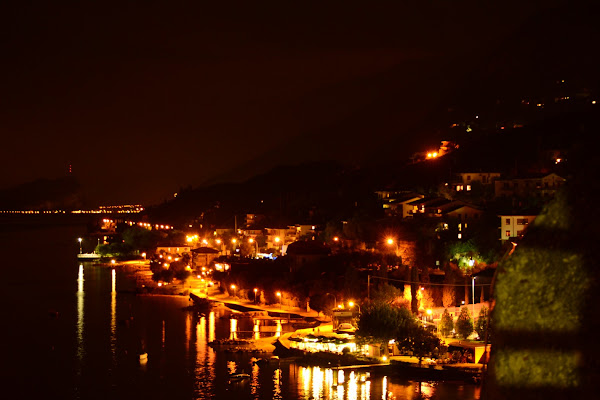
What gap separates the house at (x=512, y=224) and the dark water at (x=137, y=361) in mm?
5267

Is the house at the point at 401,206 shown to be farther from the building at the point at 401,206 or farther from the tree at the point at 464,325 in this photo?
the tree at the point at 464,325

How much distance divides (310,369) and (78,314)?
725 cm

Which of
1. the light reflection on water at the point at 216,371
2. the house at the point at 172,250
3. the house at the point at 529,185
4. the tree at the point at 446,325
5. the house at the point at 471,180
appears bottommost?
the light reflection on water at the point at 216,371

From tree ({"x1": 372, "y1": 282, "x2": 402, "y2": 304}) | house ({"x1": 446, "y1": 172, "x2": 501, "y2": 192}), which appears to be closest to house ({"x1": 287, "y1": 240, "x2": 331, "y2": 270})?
tree ({"x1": 372, "y1": 282, "x2": 402, "y2": 304})

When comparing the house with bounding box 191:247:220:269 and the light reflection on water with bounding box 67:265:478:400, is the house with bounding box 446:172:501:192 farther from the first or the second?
the house with bounding box 191:247:220:269

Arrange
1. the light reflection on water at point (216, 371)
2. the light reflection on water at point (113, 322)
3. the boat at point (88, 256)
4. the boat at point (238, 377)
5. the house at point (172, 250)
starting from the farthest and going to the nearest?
the boat at point (88, 256)
the house at point (172, 250)
the light reflection on water at point (113, 322)
the boat at point (238, 377)
the light reflection on water at point (216, 371)

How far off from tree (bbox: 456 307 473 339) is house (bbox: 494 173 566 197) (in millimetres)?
7102

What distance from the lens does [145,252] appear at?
30781 millimetres

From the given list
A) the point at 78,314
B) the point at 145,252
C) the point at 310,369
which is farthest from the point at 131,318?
the point at 145,252

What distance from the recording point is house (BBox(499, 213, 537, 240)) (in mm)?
14016

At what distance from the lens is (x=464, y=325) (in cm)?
991

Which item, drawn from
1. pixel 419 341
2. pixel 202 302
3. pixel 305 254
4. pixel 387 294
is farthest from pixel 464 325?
pixel 202 302

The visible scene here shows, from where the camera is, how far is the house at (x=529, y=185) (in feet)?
54.9

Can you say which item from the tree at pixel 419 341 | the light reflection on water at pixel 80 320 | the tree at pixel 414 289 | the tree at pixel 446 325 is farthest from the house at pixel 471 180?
the light reflection on water at pixel 80 320
